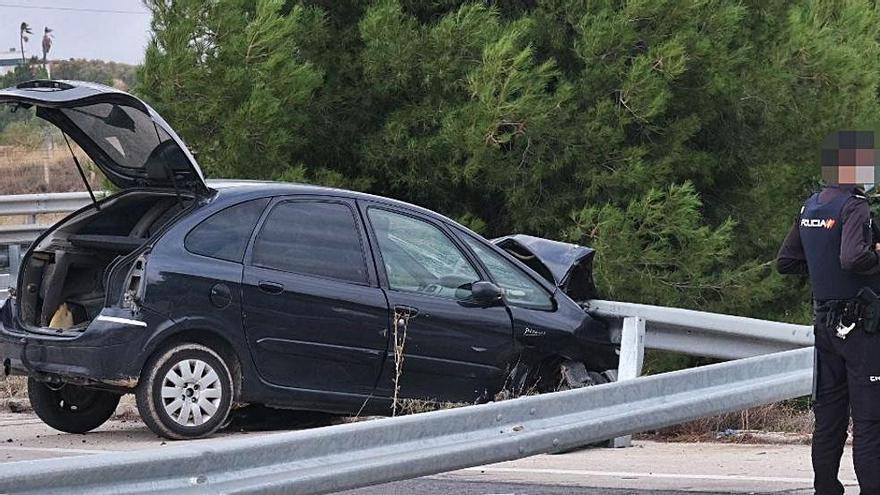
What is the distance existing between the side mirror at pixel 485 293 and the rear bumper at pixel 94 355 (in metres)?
2.05

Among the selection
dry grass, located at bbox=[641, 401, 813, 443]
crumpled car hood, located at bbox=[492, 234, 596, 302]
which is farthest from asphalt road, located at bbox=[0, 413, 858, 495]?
crumpled car hood, located at bbox=[492, 234, 596, 302]

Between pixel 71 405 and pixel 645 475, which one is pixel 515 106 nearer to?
pixel 71 405

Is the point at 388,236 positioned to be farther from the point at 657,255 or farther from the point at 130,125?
the point at 657,255

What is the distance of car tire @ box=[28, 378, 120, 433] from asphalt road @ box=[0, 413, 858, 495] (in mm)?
96

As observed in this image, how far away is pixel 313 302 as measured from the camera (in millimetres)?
8609

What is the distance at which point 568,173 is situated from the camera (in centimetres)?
1293

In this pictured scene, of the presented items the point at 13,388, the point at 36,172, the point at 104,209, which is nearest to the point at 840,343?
the point at 104,209

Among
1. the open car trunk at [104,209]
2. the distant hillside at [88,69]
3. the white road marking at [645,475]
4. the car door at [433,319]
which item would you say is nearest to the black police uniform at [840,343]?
the white road marking at [645,475]

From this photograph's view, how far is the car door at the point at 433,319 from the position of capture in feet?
28.9

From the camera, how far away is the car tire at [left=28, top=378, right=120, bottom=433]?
919 centimetres

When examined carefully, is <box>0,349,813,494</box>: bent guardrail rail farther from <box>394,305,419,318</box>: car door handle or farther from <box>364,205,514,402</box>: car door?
<box>394,305,419,318</box>: car door handle

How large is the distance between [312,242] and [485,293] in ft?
3.66

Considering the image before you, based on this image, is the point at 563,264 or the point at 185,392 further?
the point at 563,264

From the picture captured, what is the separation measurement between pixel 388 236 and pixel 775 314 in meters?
6.43
